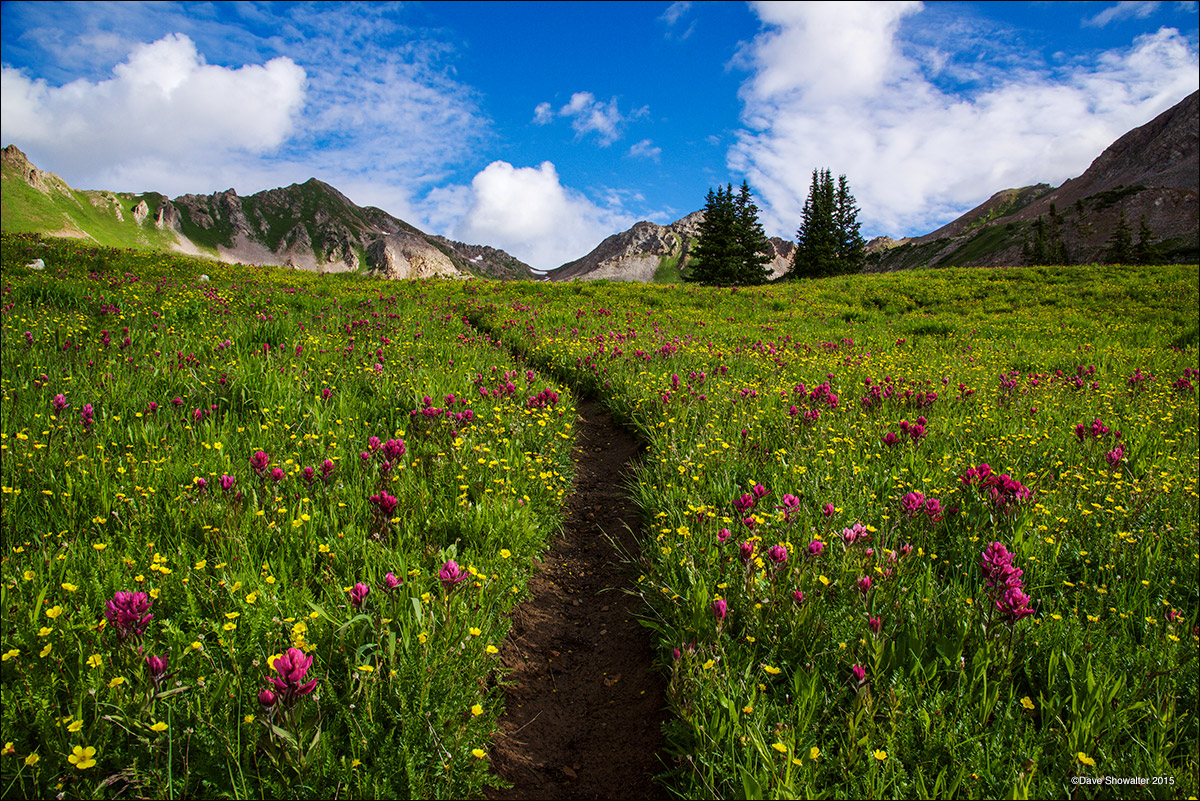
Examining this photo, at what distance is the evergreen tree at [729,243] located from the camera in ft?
155

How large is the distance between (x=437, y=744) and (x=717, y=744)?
1306mm

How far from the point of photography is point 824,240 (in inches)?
2170

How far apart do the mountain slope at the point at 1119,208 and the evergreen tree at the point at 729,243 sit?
194ft

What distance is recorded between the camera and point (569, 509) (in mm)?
5492

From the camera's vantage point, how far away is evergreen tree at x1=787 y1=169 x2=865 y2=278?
55.2 m

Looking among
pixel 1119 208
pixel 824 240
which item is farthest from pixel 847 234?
pixel 1119 208

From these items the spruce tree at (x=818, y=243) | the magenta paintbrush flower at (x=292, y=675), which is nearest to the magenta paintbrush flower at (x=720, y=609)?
the magenta paintbrush flower at (x=292, y=675)

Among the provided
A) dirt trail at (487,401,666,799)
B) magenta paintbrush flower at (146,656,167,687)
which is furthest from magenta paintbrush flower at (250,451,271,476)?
dirt trail at (487,401,666,799)

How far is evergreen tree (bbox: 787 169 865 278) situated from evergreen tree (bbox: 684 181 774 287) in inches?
371

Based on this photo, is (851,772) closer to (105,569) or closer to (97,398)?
(105,569)

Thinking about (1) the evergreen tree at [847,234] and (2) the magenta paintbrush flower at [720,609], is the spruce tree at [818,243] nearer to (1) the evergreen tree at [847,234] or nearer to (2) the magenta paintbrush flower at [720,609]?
(1) the evergreen tree at [847,234]

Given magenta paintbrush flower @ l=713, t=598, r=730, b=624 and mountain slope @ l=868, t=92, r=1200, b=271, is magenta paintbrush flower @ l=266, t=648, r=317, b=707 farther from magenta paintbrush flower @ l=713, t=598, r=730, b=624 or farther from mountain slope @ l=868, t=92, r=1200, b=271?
mountain slope @ l=868, t=92, r=1200, b=271

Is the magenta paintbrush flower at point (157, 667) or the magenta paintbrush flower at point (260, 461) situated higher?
the magenta paintbrush flower at point (260, 461)

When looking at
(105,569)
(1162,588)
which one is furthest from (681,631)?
(105,569)
